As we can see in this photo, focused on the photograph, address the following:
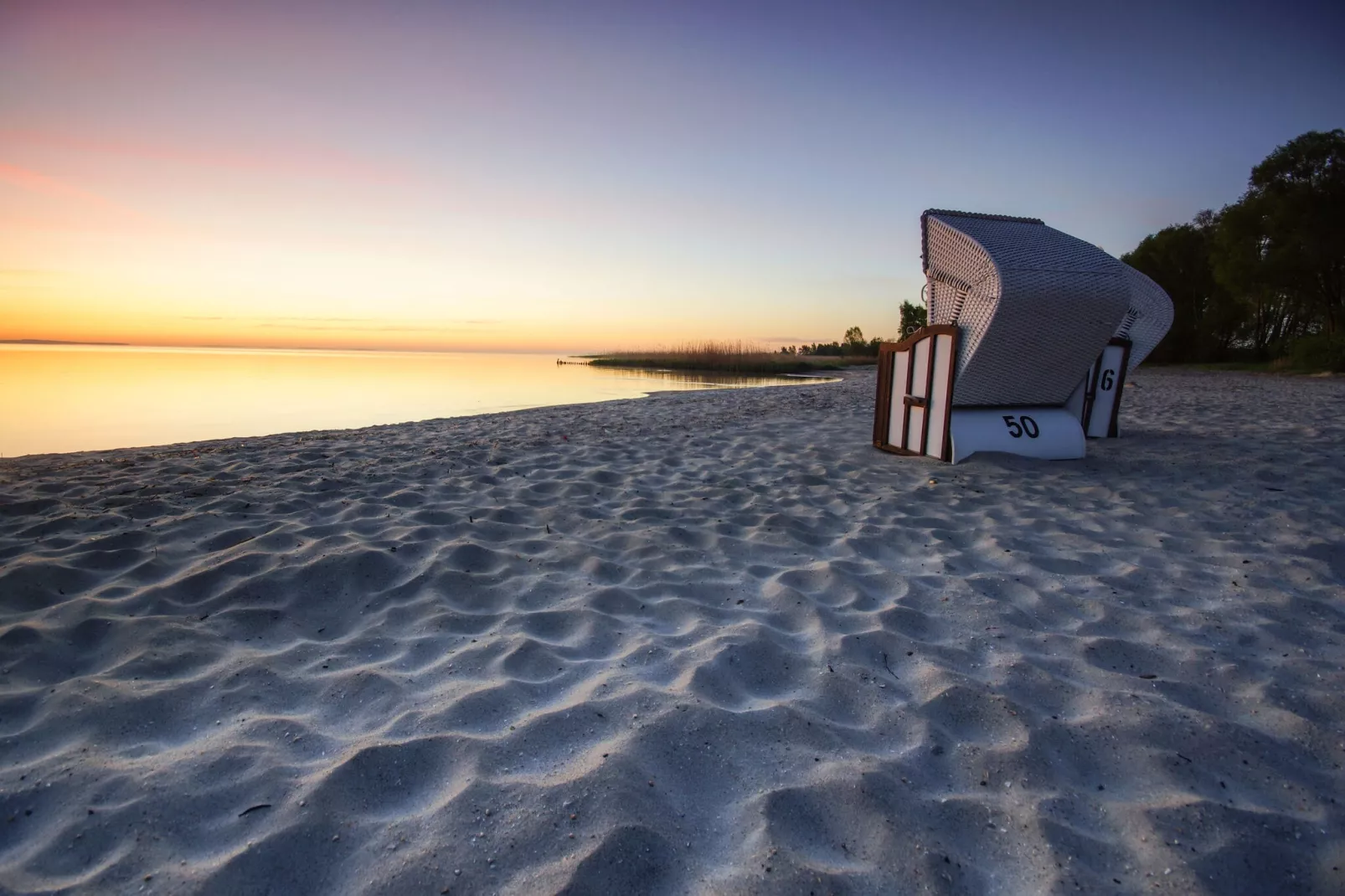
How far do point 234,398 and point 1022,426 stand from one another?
15061 millimetres

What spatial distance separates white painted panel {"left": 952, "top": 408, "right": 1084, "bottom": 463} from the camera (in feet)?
15.8

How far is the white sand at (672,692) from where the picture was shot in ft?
4.26

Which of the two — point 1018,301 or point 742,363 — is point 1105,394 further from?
point 742,363

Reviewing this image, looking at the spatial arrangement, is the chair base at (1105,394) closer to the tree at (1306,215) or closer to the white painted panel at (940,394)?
the white painted panel at (940,394)

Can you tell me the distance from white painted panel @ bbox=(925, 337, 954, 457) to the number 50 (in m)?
0.55

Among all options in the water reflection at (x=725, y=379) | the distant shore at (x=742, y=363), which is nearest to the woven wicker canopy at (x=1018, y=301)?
the water reflection at (x=725, y=379)

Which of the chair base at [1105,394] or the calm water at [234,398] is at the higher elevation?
the chair base at [1105,394]

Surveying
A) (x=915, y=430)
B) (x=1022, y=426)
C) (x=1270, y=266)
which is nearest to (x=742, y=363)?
(x=1270, y=266)

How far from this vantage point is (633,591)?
2.64 m

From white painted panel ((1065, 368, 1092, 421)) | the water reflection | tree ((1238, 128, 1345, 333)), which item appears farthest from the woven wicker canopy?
tree ((1238, 128, 1345, 333))

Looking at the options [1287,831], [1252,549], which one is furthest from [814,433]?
[1287,831]

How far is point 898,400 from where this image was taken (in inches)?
208

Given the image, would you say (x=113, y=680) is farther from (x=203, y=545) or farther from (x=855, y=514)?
(x=855, y=514)

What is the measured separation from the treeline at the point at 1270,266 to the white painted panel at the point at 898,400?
1635cm
